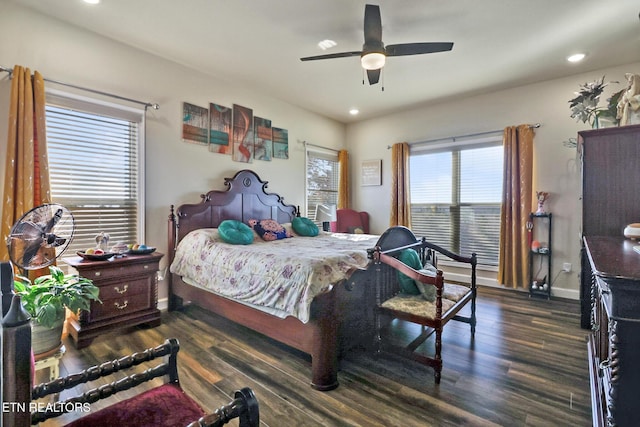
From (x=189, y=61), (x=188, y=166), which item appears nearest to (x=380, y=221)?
(x=188, y=166)

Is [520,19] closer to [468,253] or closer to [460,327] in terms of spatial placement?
[460,327]

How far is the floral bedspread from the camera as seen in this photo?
2.07m

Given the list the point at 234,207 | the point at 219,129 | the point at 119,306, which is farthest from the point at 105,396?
the point at 219,129

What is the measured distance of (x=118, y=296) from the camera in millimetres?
2682

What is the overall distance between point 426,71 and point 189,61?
2.75 m

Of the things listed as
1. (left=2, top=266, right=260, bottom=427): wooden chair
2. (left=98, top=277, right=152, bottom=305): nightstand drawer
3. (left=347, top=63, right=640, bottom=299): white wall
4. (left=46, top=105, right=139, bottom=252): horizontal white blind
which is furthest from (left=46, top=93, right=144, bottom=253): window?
(left=347, top=63, right=640, bottom=299): white wall

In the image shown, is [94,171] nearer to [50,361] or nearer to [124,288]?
[124,288]

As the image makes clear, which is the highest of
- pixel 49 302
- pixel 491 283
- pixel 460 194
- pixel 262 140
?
pixel 262 140

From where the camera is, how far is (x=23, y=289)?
183cm

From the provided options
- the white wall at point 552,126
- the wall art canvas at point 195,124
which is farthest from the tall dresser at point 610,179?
the wall art canvas at point 195,124

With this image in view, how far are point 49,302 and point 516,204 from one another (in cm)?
487

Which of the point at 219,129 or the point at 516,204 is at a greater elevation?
the point at 219,129

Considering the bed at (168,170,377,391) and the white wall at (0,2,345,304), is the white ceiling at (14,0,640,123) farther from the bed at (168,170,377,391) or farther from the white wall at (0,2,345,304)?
the bed at (168,170,377,391)

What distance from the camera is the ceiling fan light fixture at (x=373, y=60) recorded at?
7.87ft
